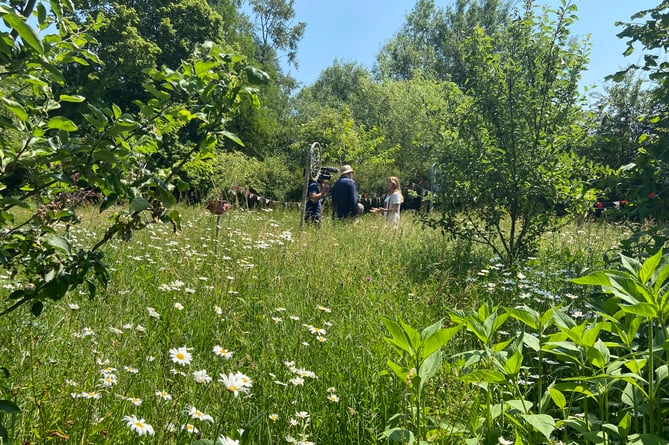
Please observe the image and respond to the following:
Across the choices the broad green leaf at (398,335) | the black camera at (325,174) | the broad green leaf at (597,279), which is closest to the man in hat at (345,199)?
the black camera at (325,174)

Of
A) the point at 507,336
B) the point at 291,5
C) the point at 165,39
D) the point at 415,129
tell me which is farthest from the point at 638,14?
the point at 291,5

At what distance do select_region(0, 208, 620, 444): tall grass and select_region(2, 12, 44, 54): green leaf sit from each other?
3.29ft

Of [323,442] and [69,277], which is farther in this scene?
[323,442]

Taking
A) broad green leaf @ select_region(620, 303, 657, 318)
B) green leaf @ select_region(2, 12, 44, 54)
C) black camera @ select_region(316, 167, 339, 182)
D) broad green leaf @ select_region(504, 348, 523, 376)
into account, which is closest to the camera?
green leaf @ select_region(2, 12, 44, 54)

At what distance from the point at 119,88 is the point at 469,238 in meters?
25.2

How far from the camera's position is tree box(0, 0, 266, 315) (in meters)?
1.28

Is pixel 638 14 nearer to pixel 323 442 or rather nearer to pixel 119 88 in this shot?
pixel 323 442

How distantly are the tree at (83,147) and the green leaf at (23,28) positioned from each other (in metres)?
0.25

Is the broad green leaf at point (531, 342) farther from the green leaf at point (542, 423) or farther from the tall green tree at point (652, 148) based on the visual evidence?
the tall green tree at point (652, 148)

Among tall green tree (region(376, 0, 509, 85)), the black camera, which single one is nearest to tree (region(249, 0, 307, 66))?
tall green tree (region(376, 0, 509, 85))

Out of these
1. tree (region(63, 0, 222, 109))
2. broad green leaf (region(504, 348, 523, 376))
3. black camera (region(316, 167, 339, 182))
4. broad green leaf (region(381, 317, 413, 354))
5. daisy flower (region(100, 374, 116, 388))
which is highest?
tree (region(63, 0, 222, 109))

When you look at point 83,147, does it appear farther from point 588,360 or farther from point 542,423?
point 588,360

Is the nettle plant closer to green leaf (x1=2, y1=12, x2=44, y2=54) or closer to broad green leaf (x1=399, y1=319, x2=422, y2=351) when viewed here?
broad green leaf (x1=399, y1=319, x2=422, y2=351)

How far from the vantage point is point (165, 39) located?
27453 millimetres
